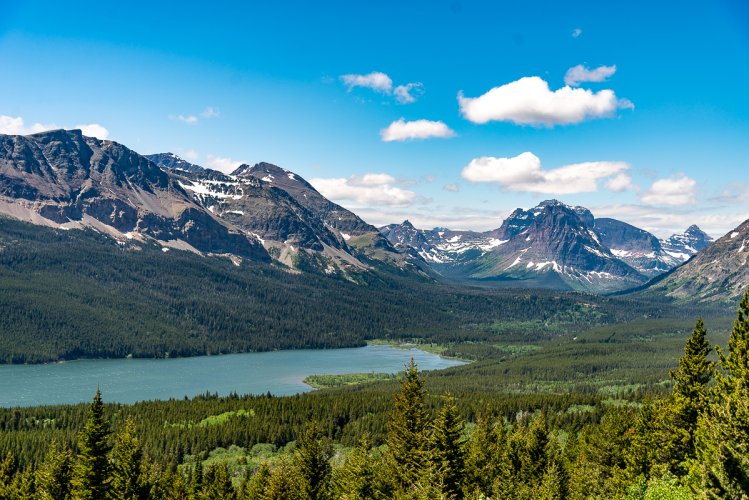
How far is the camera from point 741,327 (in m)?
39.6

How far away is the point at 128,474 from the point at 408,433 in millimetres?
21664

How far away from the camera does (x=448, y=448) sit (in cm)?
4319

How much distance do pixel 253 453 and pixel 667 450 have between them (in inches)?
3784

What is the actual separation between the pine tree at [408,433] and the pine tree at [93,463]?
71.5ft

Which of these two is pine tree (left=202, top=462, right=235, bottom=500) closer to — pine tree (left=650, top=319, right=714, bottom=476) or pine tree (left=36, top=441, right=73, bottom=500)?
pine tree (left=36, top=441, right=73, bottom=500)

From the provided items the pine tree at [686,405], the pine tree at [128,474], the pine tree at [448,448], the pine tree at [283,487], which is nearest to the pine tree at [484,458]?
the pine tree at [283,487]

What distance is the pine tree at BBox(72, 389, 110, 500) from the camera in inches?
1809

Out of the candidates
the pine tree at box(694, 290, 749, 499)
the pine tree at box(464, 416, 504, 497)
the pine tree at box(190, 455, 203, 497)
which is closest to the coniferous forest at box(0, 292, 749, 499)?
the pine tree at box(694, 290, 749, 499)

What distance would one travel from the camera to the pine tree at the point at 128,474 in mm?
46531

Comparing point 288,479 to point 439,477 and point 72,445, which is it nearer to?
point 439,477

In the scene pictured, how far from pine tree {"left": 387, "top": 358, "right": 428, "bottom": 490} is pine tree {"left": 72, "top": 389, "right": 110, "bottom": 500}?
21798 mm

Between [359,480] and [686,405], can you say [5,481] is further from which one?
[686,405]

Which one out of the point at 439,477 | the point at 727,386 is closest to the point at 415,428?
the point at 439,477

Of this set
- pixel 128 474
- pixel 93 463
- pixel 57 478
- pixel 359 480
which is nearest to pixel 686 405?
pixel 359 480
